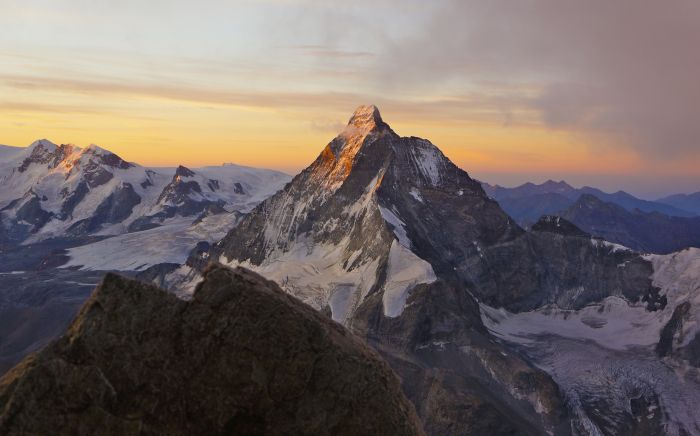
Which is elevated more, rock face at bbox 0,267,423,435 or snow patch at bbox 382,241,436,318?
rock face at bbox 0,267,423,435

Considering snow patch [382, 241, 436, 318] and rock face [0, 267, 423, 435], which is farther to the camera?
snow patch [382, 241, 436, 318]

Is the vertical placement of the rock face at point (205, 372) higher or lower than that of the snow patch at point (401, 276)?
higher

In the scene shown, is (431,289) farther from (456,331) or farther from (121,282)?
(121,282)

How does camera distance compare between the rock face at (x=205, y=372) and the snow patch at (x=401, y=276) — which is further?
the snow patch at (x=401, y=276)

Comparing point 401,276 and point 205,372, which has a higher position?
point 205,372

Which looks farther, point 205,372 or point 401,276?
point 401,276

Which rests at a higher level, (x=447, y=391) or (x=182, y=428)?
(x=182, y=428)

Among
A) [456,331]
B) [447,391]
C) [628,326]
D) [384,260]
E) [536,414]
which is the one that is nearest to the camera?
[447,391]

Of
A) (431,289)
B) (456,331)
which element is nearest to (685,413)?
(456,331)
